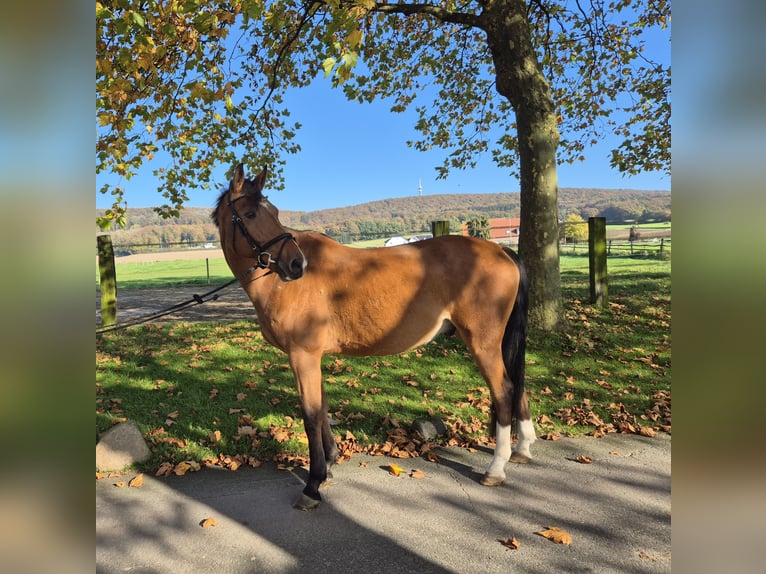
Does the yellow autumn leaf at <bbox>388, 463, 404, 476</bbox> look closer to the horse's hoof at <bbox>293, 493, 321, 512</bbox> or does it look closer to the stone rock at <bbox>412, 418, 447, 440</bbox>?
the stone rock at <bbox>412, 418, 447, 440</bbox>

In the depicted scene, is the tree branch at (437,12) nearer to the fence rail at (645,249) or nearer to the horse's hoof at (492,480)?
the horse's hoof at (492,480)

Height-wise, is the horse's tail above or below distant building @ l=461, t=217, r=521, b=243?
below

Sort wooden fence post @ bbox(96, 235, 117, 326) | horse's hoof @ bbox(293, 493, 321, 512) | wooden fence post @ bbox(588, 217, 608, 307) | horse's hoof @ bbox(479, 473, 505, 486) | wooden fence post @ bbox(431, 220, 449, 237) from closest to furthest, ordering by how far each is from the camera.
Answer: horse's hoof @ bbox(293, 493, 321, 512) → horse's hoof @ bbox(479, 473, 505, 486) → wooden fence post @ bbox(96, 235, 117, 326) → wooden fence post @ bbox(588, 217, 608, 307) → wooden fence post @ bbox(431, 220, 449, 237)

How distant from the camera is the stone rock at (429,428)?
446 cm

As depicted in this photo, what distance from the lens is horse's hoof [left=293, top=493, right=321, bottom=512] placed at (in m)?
→ 3.27

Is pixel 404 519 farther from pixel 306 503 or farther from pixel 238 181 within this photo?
pixel 238 181

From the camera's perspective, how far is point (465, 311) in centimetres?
371

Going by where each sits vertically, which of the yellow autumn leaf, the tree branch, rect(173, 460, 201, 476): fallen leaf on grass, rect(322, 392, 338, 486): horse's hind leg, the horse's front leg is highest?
the tree branch

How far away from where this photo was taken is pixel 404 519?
3104mm

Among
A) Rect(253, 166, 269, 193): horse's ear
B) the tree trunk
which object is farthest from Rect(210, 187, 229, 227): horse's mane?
the tree trunk

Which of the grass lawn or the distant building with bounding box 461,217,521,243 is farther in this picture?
the distant building with bounding box 461,217,521,243

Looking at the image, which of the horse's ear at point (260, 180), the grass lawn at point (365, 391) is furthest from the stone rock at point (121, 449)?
the horse's ear at point (260, 180)
